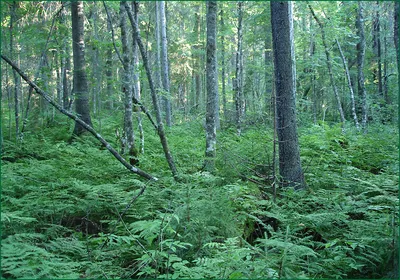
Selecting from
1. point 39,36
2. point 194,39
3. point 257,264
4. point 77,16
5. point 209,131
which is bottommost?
point 257,264

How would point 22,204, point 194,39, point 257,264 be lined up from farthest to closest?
point 194,39, point 22,204, point 257,264

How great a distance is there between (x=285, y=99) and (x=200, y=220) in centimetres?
315

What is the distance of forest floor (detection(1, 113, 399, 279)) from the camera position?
3100 millimetres

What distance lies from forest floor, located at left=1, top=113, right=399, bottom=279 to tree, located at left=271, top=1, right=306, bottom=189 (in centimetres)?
48

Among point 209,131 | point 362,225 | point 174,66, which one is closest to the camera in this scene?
point 362,225

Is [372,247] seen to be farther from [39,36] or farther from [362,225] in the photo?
[39,36]

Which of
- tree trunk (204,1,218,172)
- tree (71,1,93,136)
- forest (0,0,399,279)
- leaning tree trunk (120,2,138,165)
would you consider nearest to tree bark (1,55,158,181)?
forest (0,0,399,279)

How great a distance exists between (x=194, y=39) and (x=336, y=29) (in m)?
11.3

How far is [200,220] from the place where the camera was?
4.02 meters

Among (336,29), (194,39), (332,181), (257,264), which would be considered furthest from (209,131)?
(194,39)

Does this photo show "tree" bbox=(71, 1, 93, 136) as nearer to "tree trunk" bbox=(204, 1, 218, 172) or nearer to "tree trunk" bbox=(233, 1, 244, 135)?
"tree trunk" bbox=(204, 1, 218, 172)

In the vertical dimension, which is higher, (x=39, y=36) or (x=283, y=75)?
(x=39, y=36)

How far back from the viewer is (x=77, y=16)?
35.2ft

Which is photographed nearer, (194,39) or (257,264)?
(257,264)
